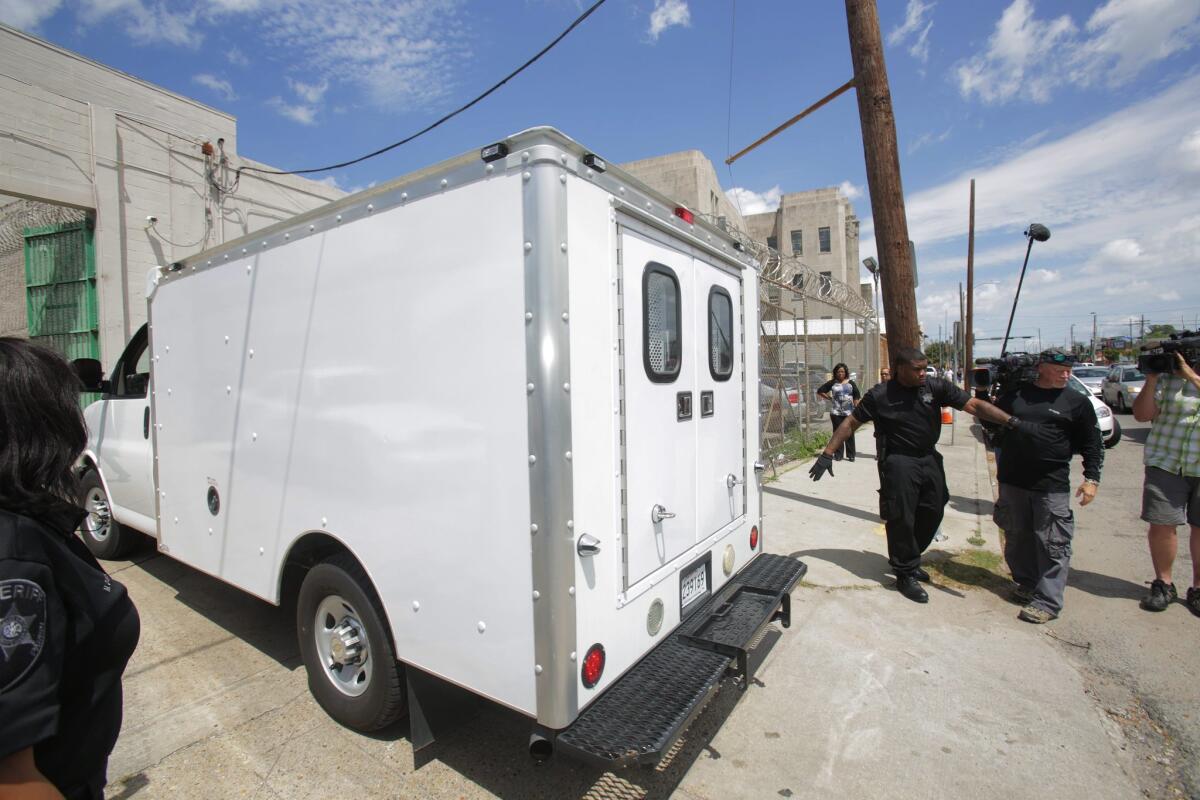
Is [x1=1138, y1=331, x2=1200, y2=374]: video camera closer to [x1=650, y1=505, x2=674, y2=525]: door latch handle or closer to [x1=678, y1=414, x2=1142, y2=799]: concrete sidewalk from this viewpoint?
[x1=678, y1=414, x2=1142, y2=799]: concrete sidewalk

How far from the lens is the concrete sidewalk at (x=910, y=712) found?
2.77 meters

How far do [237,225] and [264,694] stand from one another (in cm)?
896

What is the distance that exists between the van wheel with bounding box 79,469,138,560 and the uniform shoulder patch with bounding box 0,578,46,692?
5.46 m

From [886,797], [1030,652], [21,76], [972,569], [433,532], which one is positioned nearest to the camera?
[433,532]

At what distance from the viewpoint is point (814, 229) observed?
51781 mm

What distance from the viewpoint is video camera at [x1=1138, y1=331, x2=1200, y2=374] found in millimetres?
4410

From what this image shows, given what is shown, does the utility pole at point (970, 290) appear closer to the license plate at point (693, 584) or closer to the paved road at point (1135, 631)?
the paved road at point (1135, 631)

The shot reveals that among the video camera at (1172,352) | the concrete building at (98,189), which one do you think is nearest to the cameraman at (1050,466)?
the video camera at (1172,352)

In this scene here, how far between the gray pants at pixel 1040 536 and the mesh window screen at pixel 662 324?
3266 millimetres

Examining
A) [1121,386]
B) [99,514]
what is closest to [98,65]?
[99,514]

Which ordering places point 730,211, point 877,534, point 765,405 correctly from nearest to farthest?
point 877,534
point 765,405
point 730,211

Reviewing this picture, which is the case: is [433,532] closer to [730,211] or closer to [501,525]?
[501,525]

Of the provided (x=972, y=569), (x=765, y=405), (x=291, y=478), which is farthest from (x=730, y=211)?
(x=291, y=478)

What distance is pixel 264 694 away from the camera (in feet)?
11.4
